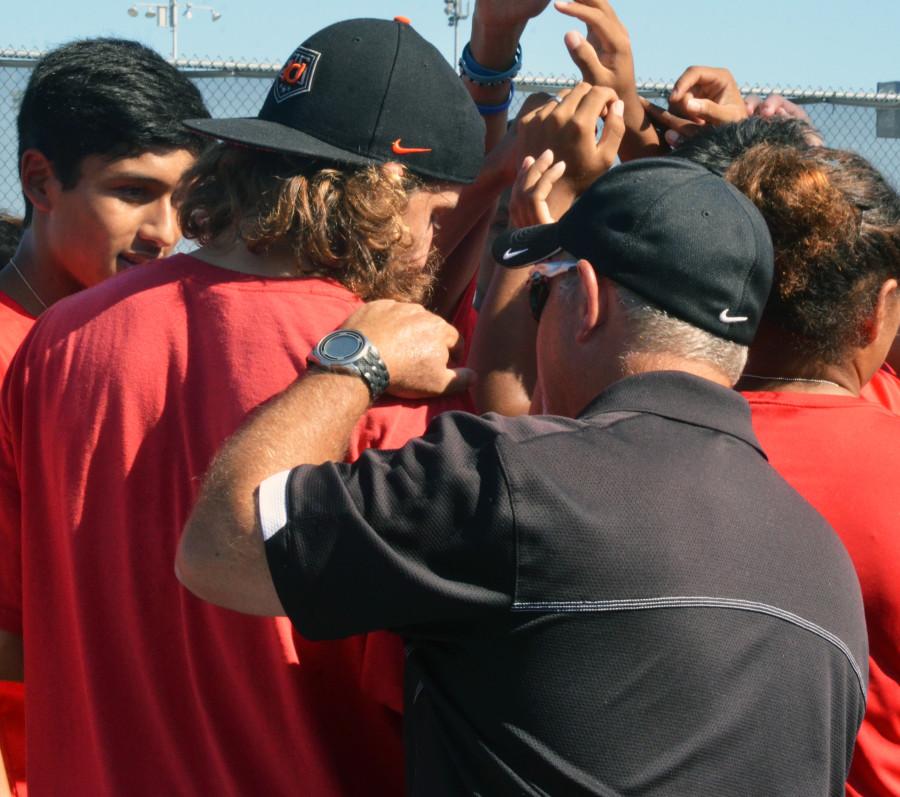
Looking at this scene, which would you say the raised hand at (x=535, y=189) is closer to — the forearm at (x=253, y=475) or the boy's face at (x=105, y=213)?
the forearm at (x=253, y=475)

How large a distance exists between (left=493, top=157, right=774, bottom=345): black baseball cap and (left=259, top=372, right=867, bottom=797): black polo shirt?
0.85 feet

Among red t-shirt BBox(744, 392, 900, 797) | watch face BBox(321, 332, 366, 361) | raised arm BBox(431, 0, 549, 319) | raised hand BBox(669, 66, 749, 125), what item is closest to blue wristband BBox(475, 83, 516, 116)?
raised arm BBox(431, 0, 549, 319)

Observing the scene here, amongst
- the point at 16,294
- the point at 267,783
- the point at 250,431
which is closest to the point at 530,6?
the point at 16,294

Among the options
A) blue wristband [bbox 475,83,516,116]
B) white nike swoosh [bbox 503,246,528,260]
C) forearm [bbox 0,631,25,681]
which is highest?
white nike swoosh [bbox 503,246,528,260]

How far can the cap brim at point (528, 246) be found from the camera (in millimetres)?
1693

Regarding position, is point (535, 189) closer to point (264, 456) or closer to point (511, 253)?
point (511, 253)

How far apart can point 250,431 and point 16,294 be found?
1.43 m

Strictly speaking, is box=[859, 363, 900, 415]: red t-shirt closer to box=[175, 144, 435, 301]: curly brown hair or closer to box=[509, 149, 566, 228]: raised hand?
box=[509, 149, 566, 228]: raised hand

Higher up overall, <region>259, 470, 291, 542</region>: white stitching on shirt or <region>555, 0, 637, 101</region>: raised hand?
<region>555, 0, 637, 101</region>: raised hand

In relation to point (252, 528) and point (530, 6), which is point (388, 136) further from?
point (530, 6)

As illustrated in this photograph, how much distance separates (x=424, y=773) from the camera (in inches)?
54.7

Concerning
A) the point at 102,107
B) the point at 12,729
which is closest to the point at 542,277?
the point at 102,107

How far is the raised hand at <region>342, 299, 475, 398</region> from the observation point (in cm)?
154

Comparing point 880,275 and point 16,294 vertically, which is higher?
point 880,275
